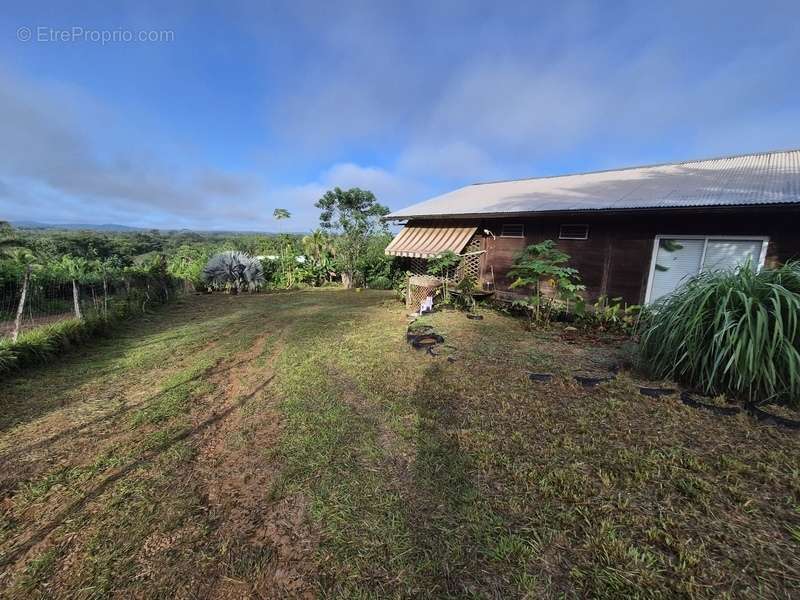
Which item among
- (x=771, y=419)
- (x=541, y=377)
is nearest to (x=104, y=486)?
(x=541, y=377)

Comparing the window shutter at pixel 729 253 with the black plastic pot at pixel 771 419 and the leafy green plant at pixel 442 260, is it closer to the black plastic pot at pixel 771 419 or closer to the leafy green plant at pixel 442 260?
the black plastic pot at pixel 771 419

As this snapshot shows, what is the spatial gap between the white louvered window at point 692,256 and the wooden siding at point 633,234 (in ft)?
0.46

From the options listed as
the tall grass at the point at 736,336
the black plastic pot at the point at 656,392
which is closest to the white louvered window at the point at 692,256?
the tall grass at the point at 736,336

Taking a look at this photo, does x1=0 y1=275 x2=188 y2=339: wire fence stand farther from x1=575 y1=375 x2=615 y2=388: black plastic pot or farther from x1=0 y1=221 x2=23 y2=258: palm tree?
x1=575 y1=375 x2=615 y2=388: black plastic pot

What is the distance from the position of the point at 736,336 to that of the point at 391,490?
3.97m

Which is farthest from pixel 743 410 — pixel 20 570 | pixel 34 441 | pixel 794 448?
pixel 34 441

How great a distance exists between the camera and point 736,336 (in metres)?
3.45

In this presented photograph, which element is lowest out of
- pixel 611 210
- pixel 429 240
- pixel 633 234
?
pixel 429 240

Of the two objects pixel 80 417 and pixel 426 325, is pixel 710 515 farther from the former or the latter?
pixel 80 417

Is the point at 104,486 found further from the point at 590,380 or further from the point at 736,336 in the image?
the point at 736,336

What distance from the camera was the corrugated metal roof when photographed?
6.41 metres

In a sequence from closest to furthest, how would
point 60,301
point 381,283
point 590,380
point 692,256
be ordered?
1. point 590,380
2. point 692,256
3. point 60,301
4. point 381,283

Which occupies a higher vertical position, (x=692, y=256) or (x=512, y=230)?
(x=512, y=230)

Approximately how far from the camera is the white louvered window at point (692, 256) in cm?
641
